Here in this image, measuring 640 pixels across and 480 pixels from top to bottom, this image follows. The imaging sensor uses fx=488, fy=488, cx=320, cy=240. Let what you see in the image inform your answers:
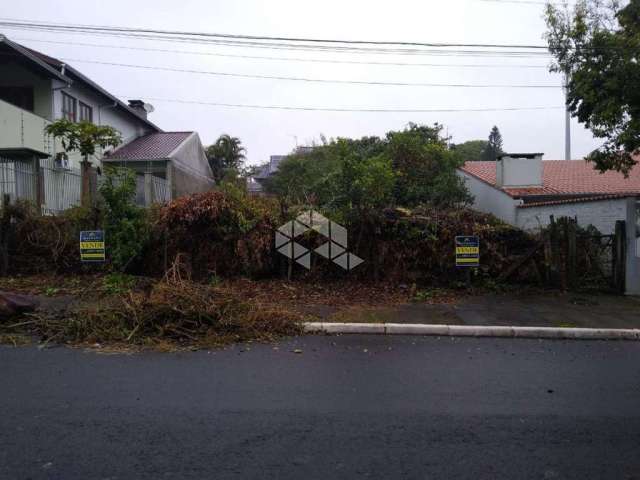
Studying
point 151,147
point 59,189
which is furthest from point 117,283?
point 151,147

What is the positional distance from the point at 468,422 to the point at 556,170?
23.1m

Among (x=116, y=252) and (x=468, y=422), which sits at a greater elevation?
(x=116, y=252)

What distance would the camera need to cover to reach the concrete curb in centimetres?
747

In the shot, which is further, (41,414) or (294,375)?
(294,375)

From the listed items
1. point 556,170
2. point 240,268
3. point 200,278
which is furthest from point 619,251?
point 556,170

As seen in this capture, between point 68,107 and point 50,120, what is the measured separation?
2556 millimetres

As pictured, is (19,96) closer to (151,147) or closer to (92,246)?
(151,147)

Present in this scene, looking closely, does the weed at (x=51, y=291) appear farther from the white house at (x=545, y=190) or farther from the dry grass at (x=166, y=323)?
the white house at (x=545, y=190)

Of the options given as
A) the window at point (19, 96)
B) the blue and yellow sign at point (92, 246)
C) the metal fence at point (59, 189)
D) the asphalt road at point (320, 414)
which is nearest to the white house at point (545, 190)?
the asphalt road at point (320, 414)

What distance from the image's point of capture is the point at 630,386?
202 inches

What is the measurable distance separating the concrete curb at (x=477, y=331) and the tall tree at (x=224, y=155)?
2981cm

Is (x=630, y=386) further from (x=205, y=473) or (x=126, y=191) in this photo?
(x=126, y=191)

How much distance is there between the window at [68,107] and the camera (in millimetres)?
21328

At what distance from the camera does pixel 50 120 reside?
1958cm
